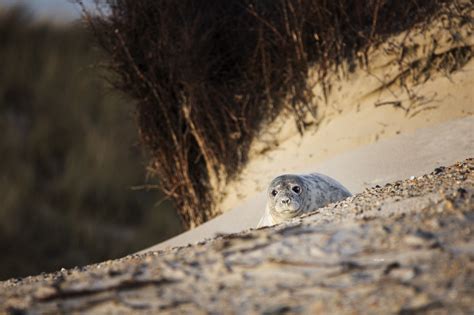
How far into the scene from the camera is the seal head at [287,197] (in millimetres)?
4723

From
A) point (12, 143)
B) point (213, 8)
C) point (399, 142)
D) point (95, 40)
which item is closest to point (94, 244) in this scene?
point (12, 143)

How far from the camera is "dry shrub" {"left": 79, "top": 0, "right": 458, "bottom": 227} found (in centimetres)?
817

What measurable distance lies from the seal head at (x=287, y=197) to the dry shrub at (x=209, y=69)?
329 cm

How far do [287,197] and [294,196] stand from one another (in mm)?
54

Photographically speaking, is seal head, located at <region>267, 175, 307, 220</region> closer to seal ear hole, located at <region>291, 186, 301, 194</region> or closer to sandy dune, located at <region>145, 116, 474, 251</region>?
seal ear hole, located at <region>291, 186, 301, 194</region>

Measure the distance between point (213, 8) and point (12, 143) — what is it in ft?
12.6

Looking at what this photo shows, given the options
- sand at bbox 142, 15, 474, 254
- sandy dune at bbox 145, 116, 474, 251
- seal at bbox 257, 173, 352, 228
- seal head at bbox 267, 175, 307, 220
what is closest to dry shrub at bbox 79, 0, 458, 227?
sand at bbox 142, 15, 474, 254

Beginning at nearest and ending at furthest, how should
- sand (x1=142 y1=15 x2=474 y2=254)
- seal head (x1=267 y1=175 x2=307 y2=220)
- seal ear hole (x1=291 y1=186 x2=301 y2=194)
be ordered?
1. seal head (x1=267 y1=175 x2=307 y2=220)
2. seal ear hole (x1=291 y1=186 x2=301 y2=194)
3. sand (x1=142 y1=15 x2=474 y2=254)

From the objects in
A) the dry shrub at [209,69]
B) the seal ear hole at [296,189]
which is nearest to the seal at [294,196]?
the seal ear hole at [296,189]

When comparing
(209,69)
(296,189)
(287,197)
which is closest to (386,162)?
(296,189)

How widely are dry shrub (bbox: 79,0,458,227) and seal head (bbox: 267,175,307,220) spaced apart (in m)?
3.29

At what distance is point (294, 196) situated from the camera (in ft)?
15.6

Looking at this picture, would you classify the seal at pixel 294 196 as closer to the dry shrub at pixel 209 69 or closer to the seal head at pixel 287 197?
Result: the seal head at pixel 287 197

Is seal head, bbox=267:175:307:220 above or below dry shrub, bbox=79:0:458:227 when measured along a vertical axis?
below
